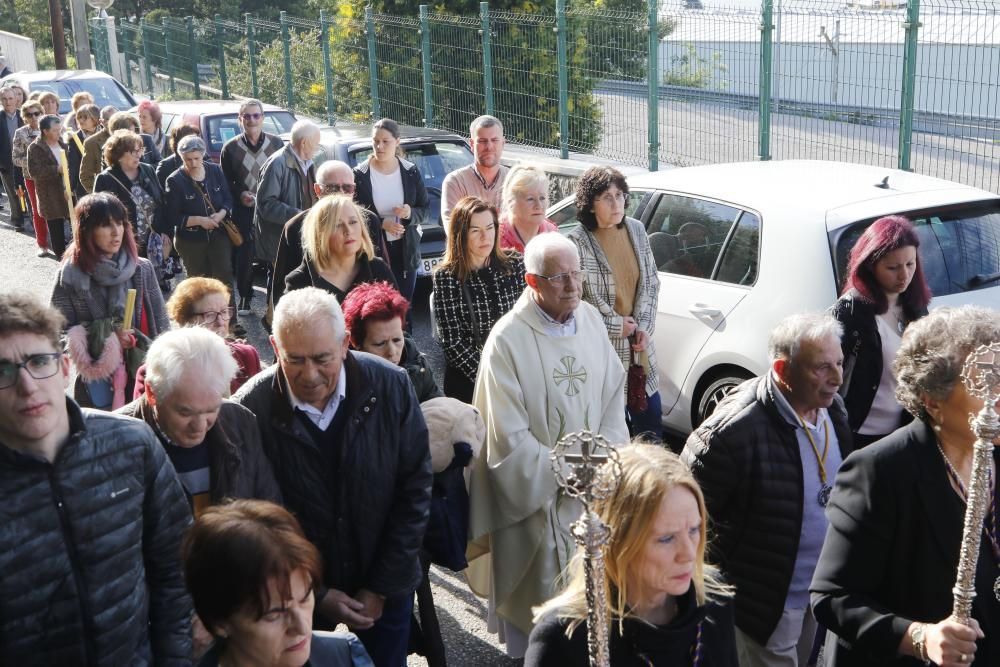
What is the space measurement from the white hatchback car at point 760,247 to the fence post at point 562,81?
5.53 meters

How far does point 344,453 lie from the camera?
157 inches

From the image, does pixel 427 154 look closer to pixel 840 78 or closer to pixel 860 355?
pixel 840 78

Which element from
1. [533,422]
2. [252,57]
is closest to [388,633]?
[533,422]

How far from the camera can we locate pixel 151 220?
991 centimetres

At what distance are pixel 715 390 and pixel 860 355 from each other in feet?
5.20

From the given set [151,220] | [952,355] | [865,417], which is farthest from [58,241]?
[952,355]

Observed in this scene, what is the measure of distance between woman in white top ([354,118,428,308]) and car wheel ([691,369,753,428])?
2.77 meters

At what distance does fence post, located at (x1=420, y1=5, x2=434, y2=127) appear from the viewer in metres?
15.6

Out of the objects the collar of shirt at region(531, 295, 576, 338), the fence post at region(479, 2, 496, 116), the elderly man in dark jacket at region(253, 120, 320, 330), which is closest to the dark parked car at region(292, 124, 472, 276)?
the elderly man in dark jacket at region(253, 120, 320, 330)

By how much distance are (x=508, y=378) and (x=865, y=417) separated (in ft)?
5.16

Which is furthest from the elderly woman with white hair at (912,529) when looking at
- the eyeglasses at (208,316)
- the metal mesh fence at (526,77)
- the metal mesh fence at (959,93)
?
the metal mesh fence at (526,77)

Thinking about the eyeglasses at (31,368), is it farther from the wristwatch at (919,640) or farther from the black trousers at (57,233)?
the black trousers at (57,233)

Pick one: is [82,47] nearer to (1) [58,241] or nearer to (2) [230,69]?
(2) [230,69]

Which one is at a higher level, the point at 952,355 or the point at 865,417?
the point at 952,355
